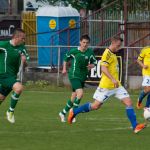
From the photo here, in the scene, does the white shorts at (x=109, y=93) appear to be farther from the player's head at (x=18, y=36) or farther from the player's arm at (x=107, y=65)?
the player's head at (x=18, y=36)

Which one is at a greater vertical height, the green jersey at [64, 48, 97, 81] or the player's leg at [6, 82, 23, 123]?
the green jersey at [64, 48, 97, 81]

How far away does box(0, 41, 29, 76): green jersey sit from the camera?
16609mm

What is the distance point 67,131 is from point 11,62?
217 cm

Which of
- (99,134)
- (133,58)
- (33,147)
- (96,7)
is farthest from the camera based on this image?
(96,7)

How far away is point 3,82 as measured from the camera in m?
16.5

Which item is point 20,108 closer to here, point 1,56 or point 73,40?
point 1,56

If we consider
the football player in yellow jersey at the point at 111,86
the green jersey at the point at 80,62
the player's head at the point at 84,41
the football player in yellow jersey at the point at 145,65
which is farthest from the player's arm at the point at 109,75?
the football player in yellow jersey at the point at 145,65

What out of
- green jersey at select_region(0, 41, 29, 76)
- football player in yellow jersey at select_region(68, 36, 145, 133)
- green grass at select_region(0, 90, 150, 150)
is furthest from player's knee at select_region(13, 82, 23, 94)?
football player in yellow jersey at select_region(68, 36, 145, 133)

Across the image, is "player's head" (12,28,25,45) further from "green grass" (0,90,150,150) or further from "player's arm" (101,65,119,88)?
"player's arm" (101,65,119,88)

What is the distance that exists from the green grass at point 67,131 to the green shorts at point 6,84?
70cm

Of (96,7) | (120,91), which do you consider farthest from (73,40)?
(120,91)

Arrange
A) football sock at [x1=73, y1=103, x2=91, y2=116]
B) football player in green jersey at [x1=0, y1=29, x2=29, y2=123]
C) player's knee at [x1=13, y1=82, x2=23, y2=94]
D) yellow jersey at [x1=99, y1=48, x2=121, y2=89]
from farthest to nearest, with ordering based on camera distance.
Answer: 1. football player in green jersey at [x1=0, y1=29, x2=29, y2=123]
2. player's knee at [x1=13, y1=82, x2=23, y2=94]
3. football sock at [x1=73, y1=103, x2=91, y2=116]
4. yellow jersey at [x1=99, y1=48, x2=121, y2=89]

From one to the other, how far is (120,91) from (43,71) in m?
15.4

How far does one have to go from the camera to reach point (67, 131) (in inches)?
612
